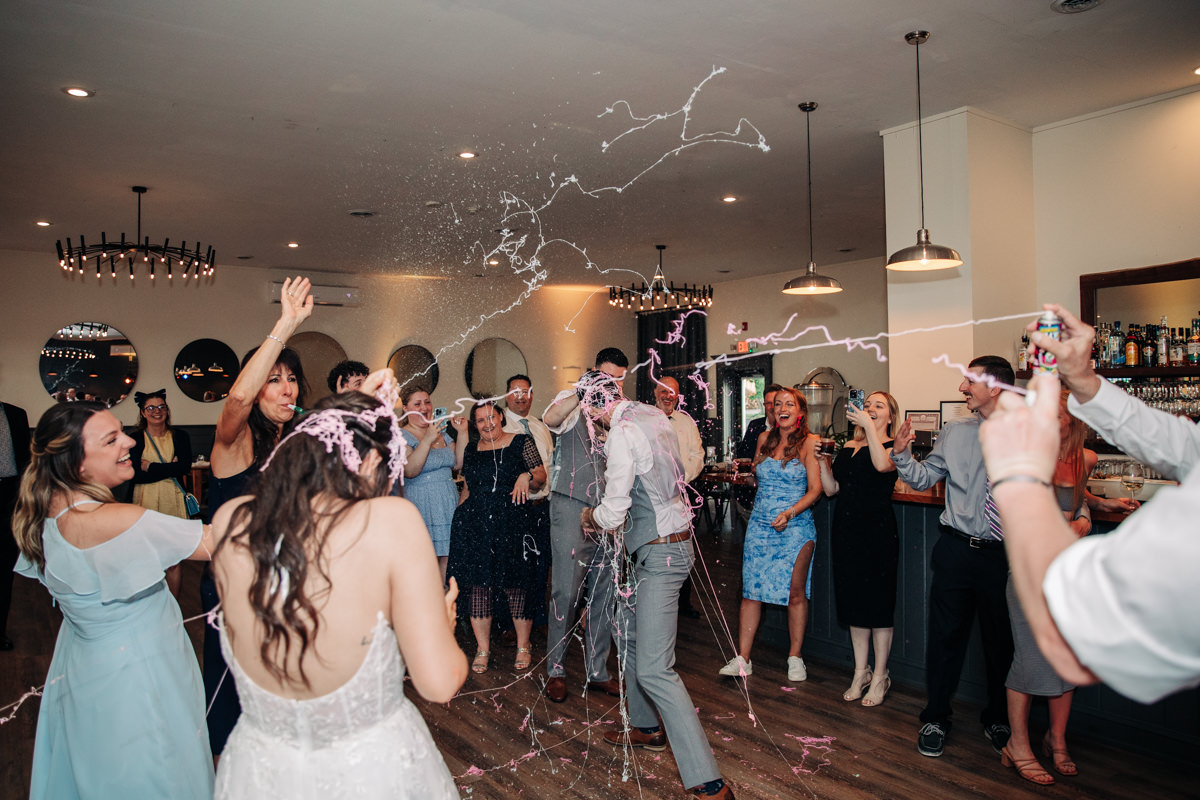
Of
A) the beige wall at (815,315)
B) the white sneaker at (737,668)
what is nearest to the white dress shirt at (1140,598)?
the white sneaker at (737,668)

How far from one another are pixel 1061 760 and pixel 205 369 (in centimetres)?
931

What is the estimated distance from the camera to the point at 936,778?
3031 mm

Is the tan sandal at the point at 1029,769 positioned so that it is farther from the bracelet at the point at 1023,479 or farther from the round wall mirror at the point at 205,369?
the round wall mirror at the point at 205,369

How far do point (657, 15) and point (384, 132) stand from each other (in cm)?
215

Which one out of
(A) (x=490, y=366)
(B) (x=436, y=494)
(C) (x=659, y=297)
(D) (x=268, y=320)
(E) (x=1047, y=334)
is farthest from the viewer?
(A) (x=490, y=366)

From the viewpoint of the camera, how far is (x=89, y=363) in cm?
881

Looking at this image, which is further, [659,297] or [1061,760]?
[659,297]

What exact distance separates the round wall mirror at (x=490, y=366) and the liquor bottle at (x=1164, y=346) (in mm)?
8001

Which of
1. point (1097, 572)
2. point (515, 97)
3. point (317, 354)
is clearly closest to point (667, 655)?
point (1097, 572)

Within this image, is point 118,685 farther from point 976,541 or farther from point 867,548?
point 867,548

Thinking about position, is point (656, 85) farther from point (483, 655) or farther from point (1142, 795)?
point (1142, 795)

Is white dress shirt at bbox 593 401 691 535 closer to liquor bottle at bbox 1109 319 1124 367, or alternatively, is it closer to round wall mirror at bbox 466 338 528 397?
liquor bottle at bbox 1109 319 1124 367

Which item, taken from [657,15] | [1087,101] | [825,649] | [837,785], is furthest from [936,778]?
[1087,101]

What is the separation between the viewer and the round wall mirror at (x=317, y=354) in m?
10.1
